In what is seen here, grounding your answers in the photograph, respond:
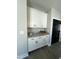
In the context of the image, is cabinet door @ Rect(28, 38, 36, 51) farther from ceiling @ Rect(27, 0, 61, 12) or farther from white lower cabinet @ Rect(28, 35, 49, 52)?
ceiling @ Rect(27, 0, 61, 12)

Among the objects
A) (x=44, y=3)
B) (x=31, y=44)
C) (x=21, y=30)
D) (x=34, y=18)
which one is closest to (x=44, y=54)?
(x=31, y=44)

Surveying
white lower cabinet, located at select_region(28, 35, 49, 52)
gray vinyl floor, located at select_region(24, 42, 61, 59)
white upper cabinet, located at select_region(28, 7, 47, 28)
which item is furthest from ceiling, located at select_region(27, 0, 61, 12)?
gray vinyl floor, located at select_region(24, 42, 61, 59)

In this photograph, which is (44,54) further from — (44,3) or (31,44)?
(44,3)

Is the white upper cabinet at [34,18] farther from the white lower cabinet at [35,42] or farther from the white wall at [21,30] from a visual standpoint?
the white wall at [21,30]

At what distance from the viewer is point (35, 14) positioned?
452cm

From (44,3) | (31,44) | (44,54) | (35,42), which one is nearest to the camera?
(44,54)

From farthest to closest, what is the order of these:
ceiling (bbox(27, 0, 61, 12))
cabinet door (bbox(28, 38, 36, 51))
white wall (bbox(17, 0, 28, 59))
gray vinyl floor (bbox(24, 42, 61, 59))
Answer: ceiling (bbox(27, 0, 61, 12))
cabinet door (bbox(28, 38, 36, 51))
gray vinyl floor (bbox(24, 42, 61, 59))
white wall (bbox(17, 0, 28, 59))

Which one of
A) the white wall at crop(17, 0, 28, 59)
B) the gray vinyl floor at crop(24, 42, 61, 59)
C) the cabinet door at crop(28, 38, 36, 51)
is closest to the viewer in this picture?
the white wall at crop(17, 0, 28, 59)

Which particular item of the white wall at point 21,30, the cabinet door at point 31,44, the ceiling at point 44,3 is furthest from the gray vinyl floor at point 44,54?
the ceiling at point 44,3
